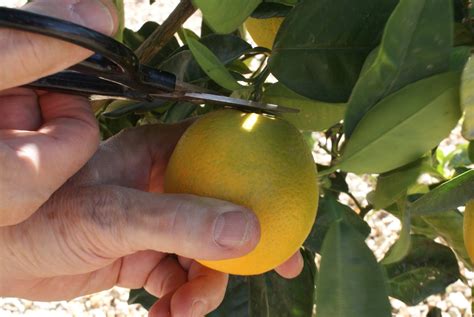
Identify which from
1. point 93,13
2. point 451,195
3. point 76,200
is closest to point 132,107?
point 76,200

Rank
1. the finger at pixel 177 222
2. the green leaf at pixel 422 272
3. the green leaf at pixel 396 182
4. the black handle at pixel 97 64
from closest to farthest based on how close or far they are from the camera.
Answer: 1. the black handle at pixel 97 64
2. the finger at pixel 177 222
3. the green leaf at pixel 396 182
4. the green leaf at pixel 422 272

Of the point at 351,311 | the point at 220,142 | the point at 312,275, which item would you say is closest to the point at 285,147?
the point at 220,142

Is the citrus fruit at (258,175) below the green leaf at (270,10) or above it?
below

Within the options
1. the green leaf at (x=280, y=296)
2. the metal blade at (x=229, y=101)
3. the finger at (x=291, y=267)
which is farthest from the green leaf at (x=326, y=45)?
the green leaf at (x=280, y=296)

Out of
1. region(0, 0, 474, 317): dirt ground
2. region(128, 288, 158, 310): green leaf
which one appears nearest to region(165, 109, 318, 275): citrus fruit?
region(128, 288, 158, 310): green leaf

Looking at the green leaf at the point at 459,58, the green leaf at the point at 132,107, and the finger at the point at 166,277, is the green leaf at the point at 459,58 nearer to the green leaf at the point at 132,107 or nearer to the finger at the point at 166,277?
the green leaf at the point at 132,107

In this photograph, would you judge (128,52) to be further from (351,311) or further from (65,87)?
(351,311)

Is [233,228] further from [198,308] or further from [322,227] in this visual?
[322,227]
